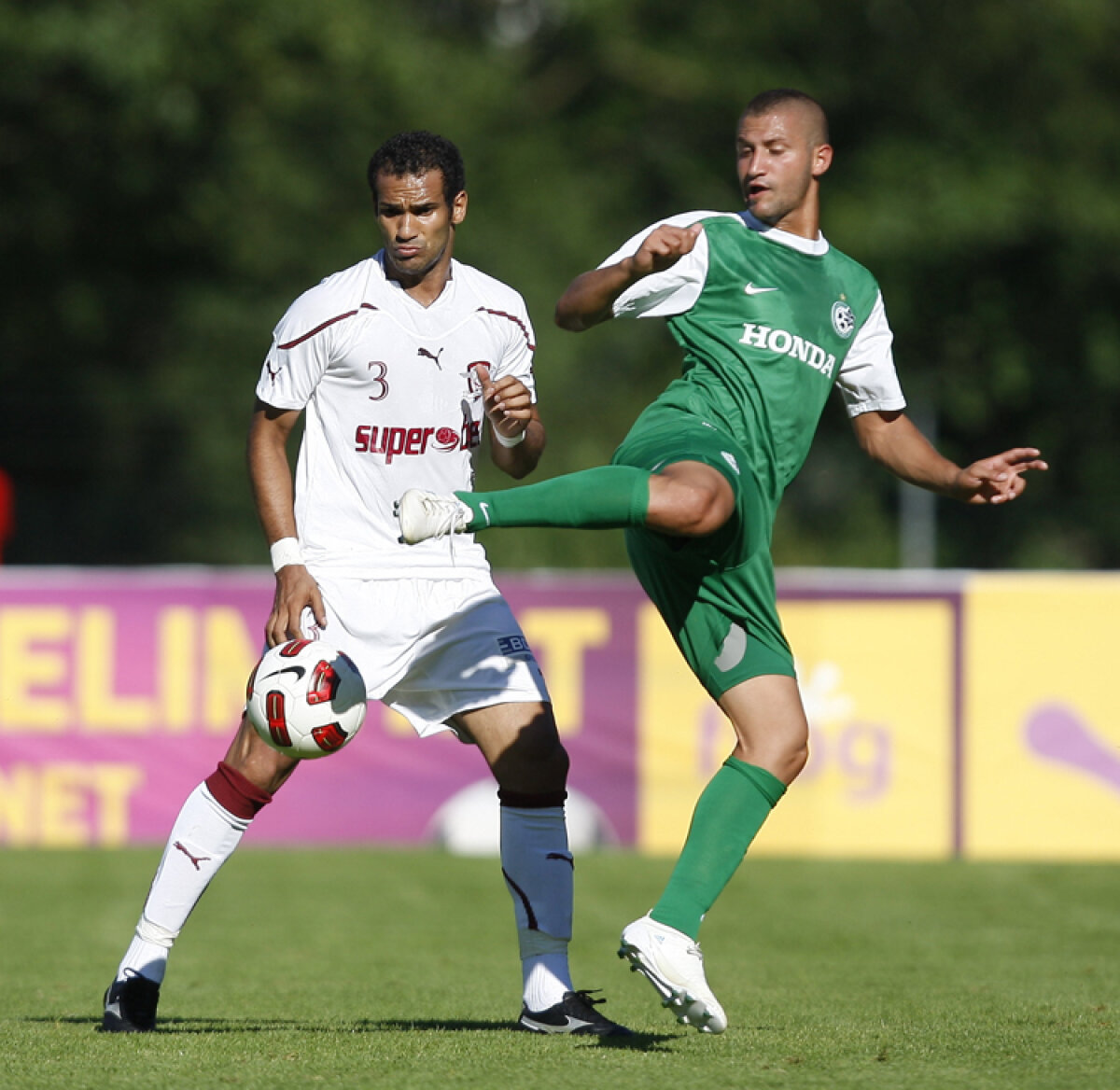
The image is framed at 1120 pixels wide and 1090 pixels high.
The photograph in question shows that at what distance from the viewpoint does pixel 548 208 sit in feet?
82.9

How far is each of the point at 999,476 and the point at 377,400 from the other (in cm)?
179

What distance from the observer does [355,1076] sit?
441 centimetres

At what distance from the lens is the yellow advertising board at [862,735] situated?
481 inches

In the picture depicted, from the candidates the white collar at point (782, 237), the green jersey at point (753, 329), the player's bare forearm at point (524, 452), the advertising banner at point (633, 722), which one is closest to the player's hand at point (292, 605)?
the player's bare forearm at point (524, 452)

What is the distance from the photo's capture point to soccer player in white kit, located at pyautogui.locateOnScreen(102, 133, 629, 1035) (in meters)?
5.37

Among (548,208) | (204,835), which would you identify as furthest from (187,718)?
(548,208)

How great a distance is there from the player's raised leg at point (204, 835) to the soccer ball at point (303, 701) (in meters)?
0.27

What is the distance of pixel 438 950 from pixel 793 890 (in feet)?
9.97

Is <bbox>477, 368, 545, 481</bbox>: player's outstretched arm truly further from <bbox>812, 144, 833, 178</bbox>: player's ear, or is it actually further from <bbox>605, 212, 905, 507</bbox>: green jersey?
<bbox>812, 144, 833, 178</bbox>: player's ear

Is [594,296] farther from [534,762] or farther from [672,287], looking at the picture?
[534,762]

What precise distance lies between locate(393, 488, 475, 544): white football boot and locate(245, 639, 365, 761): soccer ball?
686 millimetres

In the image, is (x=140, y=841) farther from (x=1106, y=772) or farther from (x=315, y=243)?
(x=315, y=243)

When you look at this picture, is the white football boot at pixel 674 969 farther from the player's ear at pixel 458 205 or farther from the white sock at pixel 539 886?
the player's ear at pixel 458 205

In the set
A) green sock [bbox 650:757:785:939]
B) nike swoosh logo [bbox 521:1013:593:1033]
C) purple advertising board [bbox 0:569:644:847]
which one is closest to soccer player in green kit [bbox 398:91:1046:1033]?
green sock [bbox 650:757:785:939]
